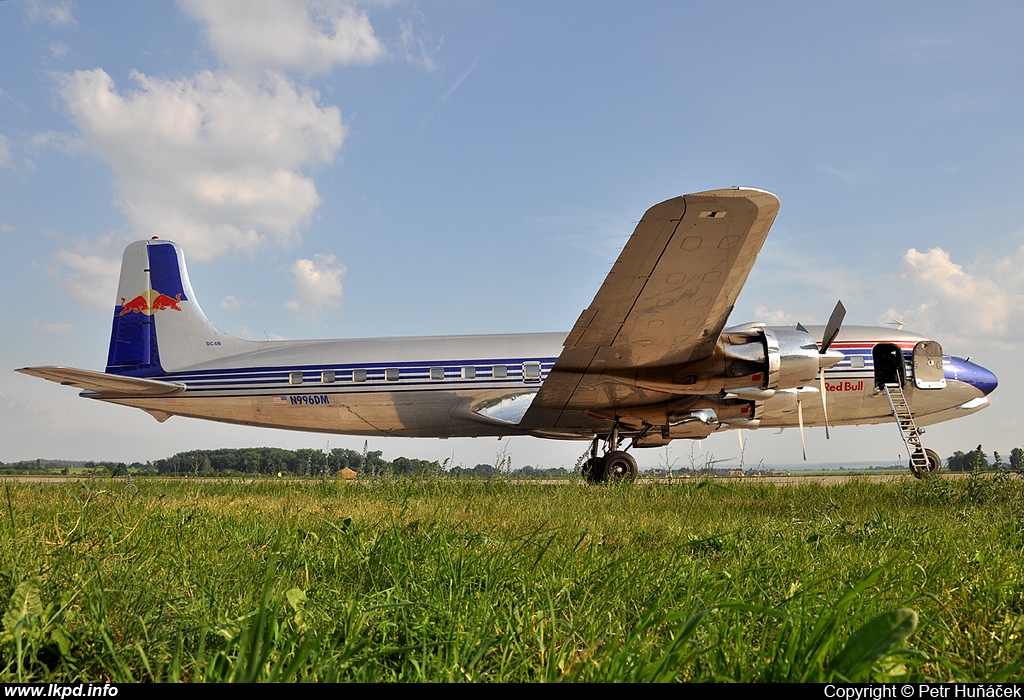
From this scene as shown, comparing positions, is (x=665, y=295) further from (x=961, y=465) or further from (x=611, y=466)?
(x=961, y=465)

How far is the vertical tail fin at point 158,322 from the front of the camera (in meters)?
16.7

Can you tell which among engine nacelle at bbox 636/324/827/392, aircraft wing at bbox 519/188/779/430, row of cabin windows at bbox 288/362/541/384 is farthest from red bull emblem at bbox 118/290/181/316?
engine nacelle at bbox 636/324/827/392

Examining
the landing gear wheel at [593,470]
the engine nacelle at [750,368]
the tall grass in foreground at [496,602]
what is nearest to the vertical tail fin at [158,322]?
the landing gear wheel at [593,470]

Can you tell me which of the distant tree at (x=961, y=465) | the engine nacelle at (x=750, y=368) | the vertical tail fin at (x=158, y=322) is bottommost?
the distant tree at (x=961, y=465)

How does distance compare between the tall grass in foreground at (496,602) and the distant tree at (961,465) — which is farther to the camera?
the distant tree at (961,465)

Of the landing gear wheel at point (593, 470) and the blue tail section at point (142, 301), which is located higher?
the blue tail section at point (142, 301)

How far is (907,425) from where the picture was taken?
14.2 metres

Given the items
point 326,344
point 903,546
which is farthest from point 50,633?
point 326,344

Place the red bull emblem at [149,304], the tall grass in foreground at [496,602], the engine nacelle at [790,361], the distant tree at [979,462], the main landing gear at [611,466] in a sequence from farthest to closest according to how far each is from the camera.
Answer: the red bull emblem at [149,304], the main landing gear at [611,466], the engine nacelle at [790,361], the distant tree at [979,462], the tall grass in foreground at [496,602]

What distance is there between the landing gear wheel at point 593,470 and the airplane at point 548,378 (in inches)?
1.8

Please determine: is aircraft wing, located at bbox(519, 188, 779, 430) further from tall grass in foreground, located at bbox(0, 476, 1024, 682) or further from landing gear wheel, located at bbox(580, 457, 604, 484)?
tall grass in foreground, located at bbox(0, 476, 1024, 682)

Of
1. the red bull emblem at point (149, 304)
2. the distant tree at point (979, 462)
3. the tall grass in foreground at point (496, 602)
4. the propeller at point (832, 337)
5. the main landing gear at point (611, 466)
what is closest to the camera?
the tall grass in foreground at point (496, 602)

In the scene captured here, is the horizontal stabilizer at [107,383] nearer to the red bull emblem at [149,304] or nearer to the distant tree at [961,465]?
the red bull emblem at [149,304]

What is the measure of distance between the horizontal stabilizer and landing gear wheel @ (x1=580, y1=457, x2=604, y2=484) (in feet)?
33.8
